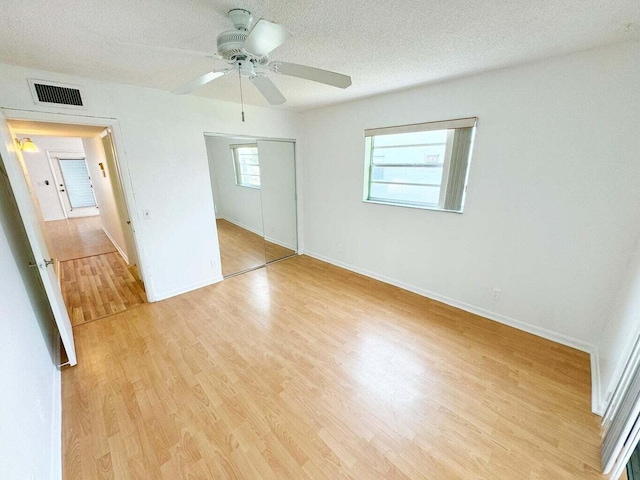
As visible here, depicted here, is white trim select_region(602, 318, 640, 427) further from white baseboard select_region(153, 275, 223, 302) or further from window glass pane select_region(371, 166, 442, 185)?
white baseboard select_region(153, 275, 223, 302)

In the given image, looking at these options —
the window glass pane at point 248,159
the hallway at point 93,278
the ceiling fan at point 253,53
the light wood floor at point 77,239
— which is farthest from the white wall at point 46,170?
the ceiling fan at point 253,53

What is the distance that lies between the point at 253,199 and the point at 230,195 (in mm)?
641

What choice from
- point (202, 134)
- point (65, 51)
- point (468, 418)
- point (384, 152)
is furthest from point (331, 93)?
point (468, 418)

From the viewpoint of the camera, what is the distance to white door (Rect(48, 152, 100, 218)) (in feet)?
23.5

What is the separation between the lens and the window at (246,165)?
4.69 meters

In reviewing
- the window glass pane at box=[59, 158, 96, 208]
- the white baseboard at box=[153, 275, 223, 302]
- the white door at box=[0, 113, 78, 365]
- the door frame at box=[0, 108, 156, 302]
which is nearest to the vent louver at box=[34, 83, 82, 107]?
the door frame at box=[0, 108, 156, 302]

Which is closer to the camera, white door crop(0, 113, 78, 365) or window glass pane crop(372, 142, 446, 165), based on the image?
white door crop(0, 113, 78, 365)

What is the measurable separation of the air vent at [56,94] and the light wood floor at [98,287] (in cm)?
212

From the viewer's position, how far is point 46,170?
695 cm

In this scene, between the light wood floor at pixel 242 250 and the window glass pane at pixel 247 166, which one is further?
the window glass pane at pixel 247 166

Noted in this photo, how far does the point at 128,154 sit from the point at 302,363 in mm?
2758

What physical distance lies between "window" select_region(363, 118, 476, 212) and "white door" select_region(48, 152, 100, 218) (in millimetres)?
8208

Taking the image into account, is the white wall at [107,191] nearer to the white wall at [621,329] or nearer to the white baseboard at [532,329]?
the white baseboard at [532,329]

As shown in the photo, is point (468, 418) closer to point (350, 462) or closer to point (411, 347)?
point (411, 347)
